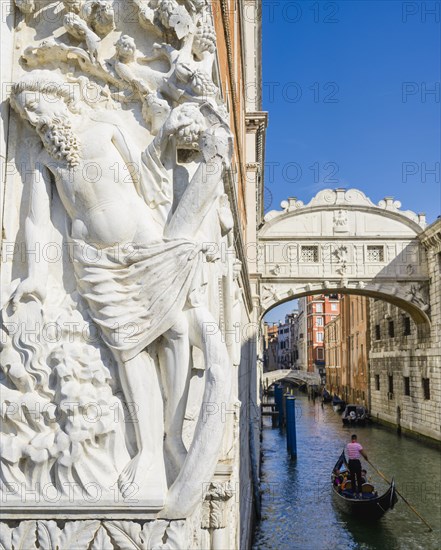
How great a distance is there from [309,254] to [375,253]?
198 cm

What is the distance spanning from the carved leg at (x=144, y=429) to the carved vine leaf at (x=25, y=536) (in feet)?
1.20

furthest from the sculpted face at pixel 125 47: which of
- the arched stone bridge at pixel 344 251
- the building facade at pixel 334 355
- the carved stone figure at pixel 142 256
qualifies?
the building facade at pixel 334 355

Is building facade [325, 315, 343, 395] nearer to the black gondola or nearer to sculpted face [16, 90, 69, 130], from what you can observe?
the black gondola

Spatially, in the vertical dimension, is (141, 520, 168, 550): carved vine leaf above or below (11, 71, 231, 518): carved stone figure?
below

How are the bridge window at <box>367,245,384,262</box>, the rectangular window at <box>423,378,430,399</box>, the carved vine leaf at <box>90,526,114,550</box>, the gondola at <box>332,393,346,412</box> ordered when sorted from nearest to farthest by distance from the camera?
the carved vine leaf at <box>90,526,114,550</box>, the bridge window at <box>367,245,384,262</box>, the rectangular window at <box>423,378,430,399</box>, the gondola at <box>332,393,346,412</box>

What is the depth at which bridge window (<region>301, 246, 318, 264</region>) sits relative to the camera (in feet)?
54.9

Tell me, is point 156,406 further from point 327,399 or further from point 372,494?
point 327,399

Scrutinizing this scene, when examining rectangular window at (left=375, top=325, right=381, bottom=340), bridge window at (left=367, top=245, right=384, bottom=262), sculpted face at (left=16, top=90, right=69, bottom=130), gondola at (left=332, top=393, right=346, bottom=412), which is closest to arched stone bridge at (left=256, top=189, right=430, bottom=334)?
bridge window at (left=367, top=245, right=384, bottom=262)

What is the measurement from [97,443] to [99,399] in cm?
16

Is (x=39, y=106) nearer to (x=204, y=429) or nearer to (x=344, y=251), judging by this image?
(x=204, y=429)

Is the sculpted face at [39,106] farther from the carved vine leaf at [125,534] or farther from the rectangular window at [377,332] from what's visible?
the rectangular window at [377,332]

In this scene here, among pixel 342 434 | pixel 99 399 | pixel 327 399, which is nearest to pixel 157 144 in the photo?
pixel 99 399

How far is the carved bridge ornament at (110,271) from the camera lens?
6.54 feet

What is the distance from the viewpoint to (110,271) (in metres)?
2.07
